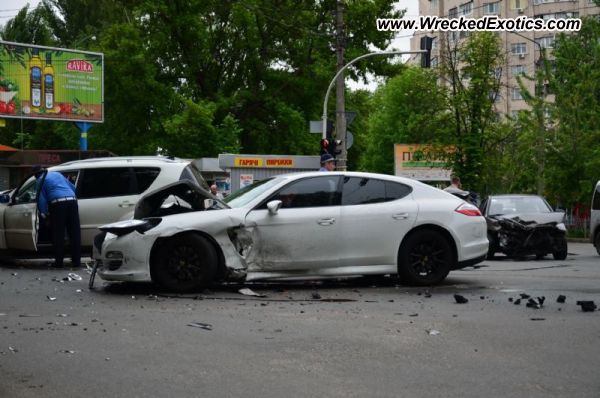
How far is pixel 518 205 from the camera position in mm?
19469

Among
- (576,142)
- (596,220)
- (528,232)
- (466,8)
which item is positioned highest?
(466,8)

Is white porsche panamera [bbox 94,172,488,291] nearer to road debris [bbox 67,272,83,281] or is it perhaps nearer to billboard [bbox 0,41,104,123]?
road debris [bbox 67,272,83,281]

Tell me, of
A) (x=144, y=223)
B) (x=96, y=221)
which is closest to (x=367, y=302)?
(x=144, y=223)

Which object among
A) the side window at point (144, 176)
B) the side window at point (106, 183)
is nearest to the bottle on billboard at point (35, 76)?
the side window at point (106, 183)

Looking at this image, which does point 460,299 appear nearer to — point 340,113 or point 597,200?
point 597,200

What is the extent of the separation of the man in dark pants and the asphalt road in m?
2.72

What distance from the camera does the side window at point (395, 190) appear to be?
36.4 feet

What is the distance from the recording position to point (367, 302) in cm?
955

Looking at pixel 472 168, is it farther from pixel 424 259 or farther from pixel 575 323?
pixel 575 323

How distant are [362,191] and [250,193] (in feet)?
4.40

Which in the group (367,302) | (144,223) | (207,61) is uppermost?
(207,61)

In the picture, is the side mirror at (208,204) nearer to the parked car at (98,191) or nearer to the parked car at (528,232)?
the parked car at (98,191)

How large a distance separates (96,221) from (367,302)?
256 inches

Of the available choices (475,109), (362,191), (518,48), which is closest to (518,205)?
(362,191)
